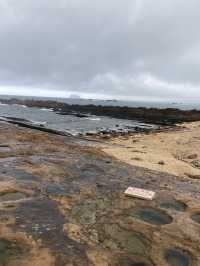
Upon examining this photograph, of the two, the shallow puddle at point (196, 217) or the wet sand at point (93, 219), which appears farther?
the shallow puddle at point (196, 217)

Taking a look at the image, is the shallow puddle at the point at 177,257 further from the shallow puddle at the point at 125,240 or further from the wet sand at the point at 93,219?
the shallow puddle at the point at 125,240

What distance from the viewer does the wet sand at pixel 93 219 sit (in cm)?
462

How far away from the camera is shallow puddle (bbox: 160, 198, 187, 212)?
277 inches

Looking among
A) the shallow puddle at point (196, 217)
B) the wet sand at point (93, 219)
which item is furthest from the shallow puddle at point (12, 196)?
the shallow puddle at point (196, 217)

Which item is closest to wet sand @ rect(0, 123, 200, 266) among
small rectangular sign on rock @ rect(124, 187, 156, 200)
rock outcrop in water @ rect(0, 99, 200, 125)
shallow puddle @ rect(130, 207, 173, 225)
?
shallow puddle @ rect(130, 207, 173, 225)

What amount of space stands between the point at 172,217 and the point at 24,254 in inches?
135

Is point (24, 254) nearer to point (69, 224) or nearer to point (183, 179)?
point (69, 224)

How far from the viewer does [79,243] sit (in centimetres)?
493

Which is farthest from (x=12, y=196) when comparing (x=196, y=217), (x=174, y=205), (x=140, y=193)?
(x=196, y=217)

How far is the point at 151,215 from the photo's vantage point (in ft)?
21.2

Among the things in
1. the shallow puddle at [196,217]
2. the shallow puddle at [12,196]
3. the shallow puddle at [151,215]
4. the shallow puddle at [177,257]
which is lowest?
the shallow puddle at [177,257]

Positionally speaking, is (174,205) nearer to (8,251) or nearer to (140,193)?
(140,193)

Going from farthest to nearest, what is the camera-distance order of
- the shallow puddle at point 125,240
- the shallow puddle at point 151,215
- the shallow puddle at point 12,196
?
1. the shallow puddle at point 12,196
2. the shallow puddle at point 151,215
3. the shallow puddle at point 125,240

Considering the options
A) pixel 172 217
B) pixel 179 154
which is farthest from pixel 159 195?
pixel 179 154
